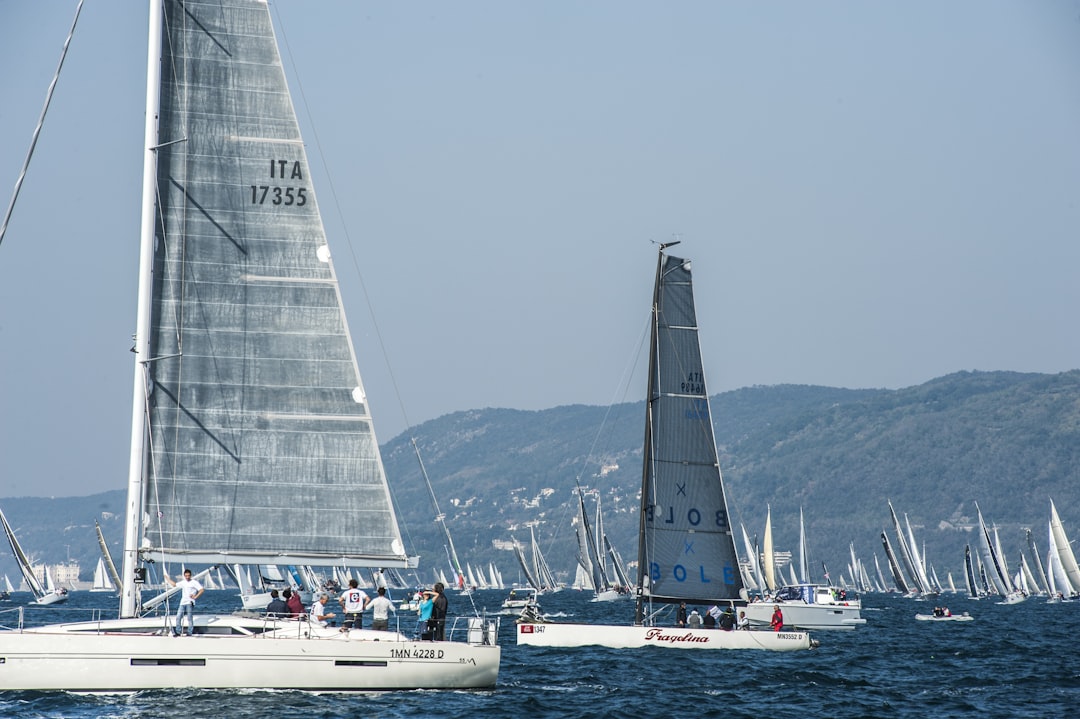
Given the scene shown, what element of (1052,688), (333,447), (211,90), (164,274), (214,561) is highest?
(211,90)

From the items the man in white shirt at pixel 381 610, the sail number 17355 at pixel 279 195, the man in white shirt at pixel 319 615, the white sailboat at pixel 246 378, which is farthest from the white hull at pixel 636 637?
the sail number 17355 at pixel 279 195

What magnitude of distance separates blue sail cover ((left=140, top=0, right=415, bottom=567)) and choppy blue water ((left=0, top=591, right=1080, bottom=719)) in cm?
283

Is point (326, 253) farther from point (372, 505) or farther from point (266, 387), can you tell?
point (372, 505)

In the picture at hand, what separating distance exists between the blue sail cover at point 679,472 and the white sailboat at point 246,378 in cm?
1605

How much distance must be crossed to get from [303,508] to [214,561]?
1772 millimetres

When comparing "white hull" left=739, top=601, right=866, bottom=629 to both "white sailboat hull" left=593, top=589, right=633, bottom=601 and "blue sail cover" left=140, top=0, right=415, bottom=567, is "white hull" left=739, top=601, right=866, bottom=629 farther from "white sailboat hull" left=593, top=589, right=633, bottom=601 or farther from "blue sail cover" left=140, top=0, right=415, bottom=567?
"white sailboat hull" left=593, top=589, right=633, bottom=601

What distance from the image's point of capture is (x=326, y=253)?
2466 cm

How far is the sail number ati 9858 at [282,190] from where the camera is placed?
80.1ft

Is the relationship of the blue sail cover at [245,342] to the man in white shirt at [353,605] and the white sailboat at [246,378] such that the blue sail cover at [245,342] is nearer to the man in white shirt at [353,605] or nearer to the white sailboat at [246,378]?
the white sailboat at [246,378]

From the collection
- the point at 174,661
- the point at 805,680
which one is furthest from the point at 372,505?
the point at 805,680

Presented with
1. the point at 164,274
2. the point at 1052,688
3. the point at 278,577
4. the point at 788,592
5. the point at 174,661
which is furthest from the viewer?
the point at 278,577

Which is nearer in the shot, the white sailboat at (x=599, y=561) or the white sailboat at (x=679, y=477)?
the white sailboat at (x=679, y=477)

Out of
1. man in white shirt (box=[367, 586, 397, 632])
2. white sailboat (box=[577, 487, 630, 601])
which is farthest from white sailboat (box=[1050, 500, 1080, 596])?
man in white shirt (box=[367, 586, 397, 632])

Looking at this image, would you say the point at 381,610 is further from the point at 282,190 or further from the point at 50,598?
the point at 50,598
